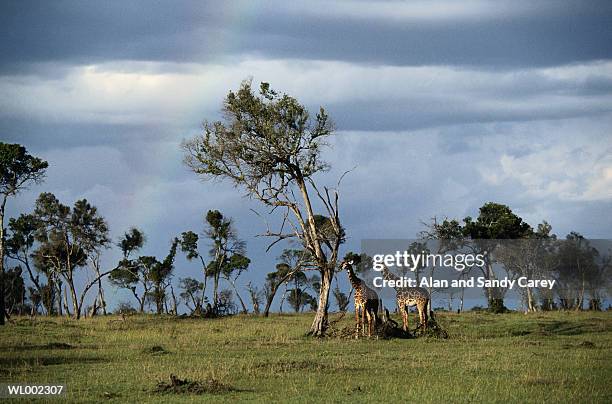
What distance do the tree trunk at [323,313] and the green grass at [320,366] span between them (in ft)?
2.88

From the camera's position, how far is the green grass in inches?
798

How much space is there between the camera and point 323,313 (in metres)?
39.6

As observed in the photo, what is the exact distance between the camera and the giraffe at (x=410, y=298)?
37.2 metres

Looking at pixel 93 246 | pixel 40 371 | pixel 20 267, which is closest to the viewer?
pixel 40 371

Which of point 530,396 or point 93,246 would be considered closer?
point 530,396

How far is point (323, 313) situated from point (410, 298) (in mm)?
3910

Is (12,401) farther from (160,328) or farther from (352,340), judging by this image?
(160,328)

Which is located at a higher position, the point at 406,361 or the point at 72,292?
the point at 72,292

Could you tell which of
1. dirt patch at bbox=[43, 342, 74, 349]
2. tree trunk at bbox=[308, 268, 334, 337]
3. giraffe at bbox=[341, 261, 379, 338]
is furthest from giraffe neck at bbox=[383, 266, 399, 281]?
dirt patch at bbox=[43, 342, 74, 349]

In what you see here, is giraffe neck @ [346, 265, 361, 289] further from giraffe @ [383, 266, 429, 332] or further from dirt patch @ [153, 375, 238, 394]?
dirt patch @ [153, 375, 238, 394]

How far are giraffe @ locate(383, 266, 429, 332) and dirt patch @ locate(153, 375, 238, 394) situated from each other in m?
17.1

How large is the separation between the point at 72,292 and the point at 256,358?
140 feet

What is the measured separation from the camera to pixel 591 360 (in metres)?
26.5

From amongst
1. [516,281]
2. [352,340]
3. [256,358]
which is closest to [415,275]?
[516,281]
